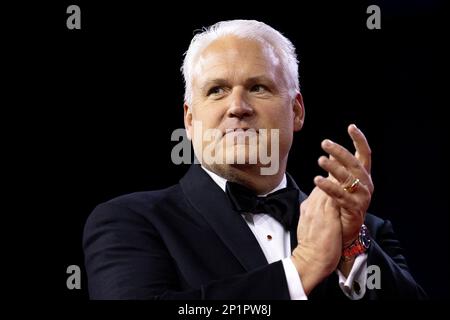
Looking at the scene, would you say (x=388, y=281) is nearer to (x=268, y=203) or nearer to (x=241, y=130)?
(x=268, y=203)

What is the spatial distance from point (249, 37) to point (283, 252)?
27.0 inches

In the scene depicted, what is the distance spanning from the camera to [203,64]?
218 cm

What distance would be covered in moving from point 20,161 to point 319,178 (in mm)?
1344

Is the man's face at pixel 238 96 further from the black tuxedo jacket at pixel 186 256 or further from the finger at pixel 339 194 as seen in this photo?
the finger at pixel 339 194

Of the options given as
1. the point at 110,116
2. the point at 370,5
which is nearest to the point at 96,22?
the point at 110,116

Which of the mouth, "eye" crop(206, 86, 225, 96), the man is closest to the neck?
the man

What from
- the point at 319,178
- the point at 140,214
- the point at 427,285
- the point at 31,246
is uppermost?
the point at 319,178

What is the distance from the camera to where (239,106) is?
2.05 meters

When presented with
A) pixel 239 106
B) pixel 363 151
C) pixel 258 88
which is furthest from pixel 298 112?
pixel 363 151

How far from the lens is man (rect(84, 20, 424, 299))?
1680mm

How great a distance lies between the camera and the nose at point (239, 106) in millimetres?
2041

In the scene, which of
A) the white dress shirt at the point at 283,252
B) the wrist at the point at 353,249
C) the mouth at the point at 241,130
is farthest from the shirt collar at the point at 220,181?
the wrist at the point at 353,249

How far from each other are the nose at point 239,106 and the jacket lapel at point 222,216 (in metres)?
0.22

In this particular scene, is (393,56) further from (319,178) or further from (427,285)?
(319,178)
